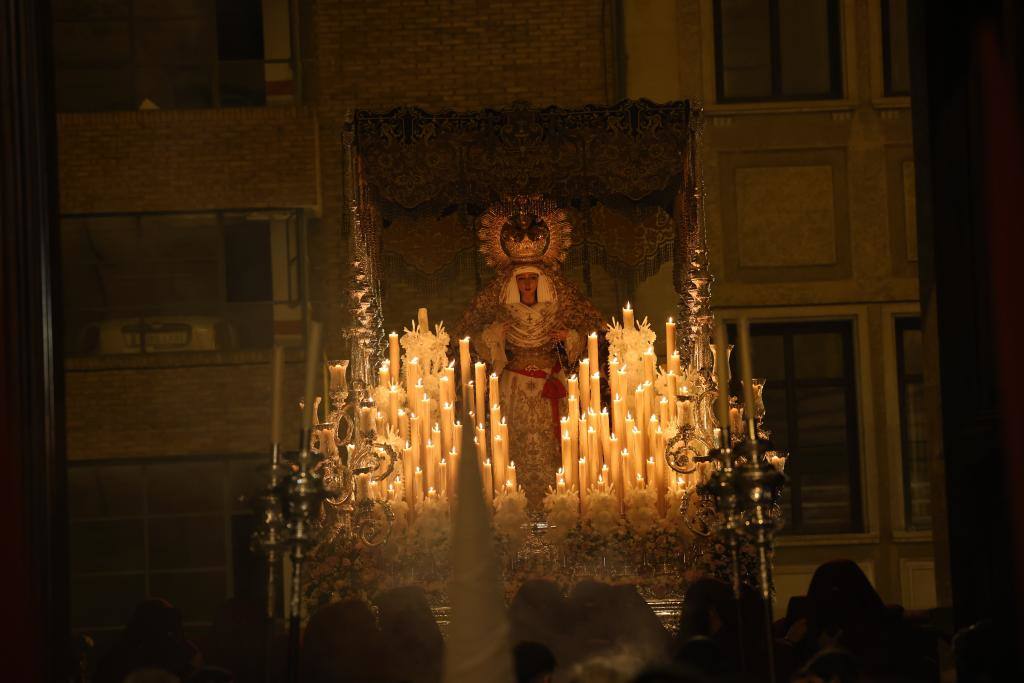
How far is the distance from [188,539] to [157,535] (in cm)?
25

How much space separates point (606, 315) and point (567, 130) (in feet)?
10.1

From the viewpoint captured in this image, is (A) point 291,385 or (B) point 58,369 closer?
(B) point 58,369

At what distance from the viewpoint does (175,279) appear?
1155cm

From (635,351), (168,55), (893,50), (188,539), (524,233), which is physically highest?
(168,55)

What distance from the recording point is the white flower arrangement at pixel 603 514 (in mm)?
7266

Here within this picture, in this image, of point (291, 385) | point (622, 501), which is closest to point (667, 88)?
point (291, 385)

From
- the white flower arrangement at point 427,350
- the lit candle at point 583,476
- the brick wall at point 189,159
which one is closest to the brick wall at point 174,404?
the brick wall at point 189,159

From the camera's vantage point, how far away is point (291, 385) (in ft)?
35.9

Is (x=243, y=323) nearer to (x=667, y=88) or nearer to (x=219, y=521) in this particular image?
(x=219, y=521)

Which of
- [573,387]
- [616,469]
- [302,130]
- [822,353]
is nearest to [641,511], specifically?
[616,469]

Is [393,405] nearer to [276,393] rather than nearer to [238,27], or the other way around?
[276,393]

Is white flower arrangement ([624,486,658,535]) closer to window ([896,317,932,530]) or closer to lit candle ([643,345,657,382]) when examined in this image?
lit candle ([643,345,657,382])

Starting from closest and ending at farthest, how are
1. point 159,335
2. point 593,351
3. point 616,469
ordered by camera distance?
1. point 616,469
2. point 593,351
3. point 159,335

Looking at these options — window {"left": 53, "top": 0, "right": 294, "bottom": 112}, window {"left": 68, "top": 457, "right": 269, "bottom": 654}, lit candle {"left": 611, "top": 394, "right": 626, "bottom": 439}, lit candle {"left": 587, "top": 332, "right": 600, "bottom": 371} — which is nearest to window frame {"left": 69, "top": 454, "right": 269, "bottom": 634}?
window {"left": 68, "top": 457, "right": 269, "bottom": 654}
